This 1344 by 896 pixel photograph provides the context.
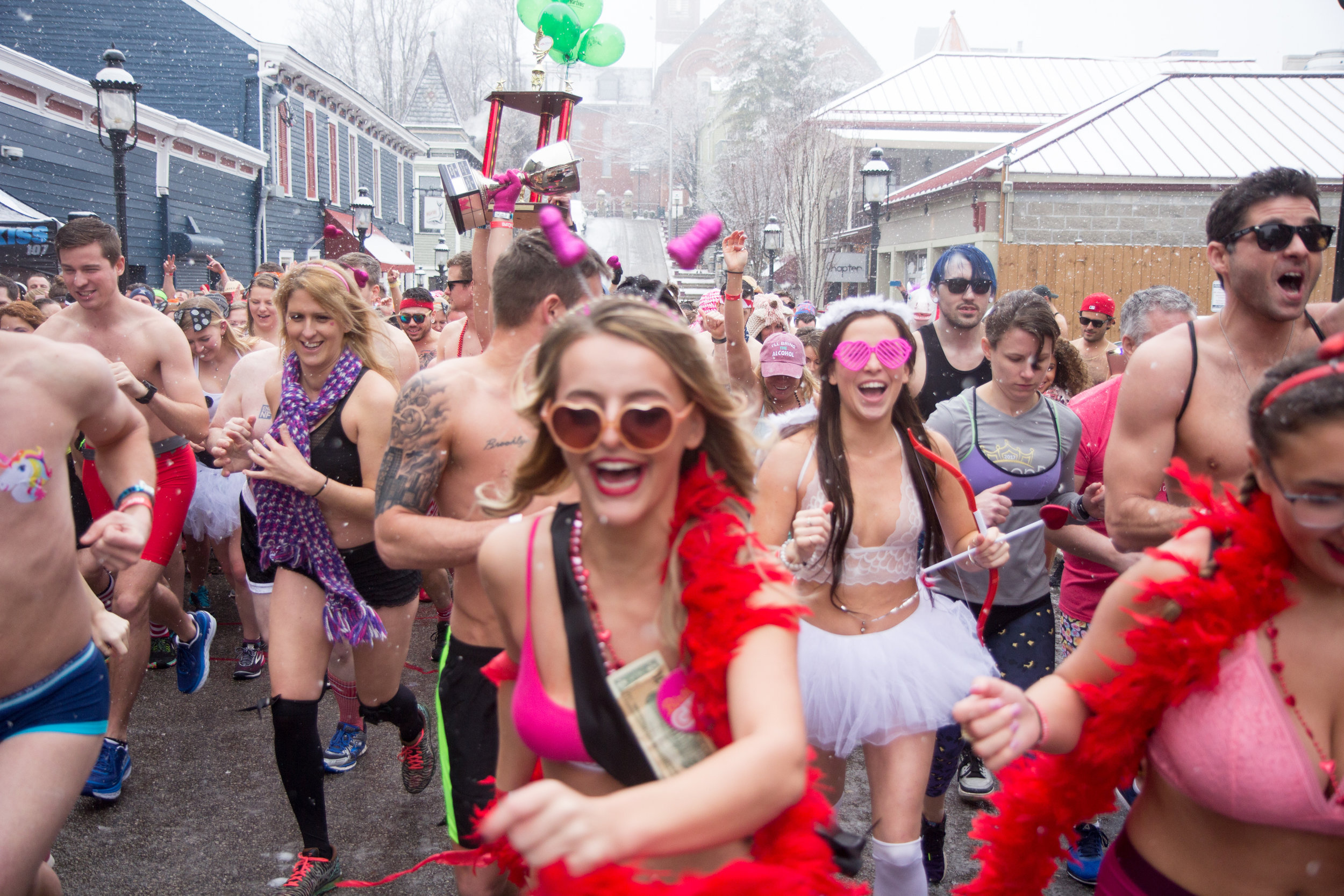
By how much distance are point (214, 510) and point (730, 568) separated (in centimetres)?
538

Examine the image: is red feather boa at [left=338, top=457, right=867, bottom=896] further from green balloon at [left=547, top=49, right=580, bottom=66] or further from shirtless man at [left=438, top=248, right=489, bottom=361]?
shirtless man at [left=438, top=248, right=489, bottom=361]

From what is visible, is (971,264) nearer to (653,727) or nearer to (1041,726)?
(1041,726)

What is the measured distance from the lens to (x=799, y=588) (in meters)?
3.25

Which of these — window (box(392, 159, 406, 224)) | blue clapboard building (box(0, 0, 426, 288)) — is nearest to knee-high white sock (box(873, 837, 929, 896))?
blue clapboard building (box(0, 0, 426, 288))

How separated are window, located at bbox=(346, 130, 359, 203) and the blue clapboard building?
0.07m

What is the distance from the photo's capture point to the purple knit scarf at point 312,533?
11.9ft

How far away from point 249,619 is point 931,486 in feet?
14.0

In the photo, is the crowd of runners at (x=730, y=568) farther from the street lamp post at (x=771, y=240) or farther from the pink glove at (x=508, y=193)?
the street lamp post at (x=771, y=240)

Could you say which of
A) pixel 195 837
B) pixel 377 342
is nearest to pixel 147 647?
pixel 195 837

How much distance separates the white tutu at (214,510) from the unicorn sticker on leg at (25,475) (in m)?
3.80

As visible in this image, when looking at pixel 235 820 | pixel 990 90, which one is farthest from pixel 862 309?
pixel 990 90

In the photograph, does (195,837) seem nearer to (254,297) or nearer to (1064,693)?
(1064,693)

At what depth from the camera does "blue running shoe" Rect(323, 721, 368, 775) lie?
179 inches

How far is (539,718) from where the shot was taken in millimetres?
1785
